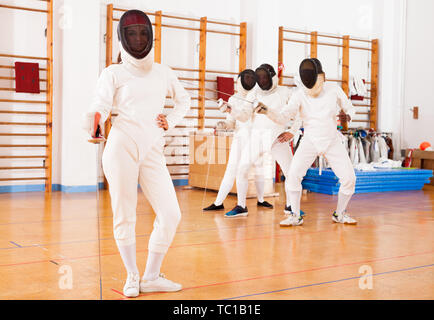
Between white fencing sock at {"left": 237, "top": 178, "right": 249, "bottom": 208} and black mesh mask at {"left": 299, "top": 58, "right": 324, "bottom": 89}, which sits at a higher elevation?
black mesh mask at {"left": 299, "top": 58, "right": 324, "bottom": 89}

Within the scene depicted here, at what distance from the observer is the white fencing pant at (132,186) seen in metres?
2.35

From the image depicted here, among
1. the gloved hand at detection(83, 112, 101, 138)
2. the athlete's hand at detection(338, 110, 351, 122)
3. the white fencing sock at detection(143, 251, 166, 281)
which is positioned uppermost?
the athlete's hand at detection(338, 110, 351, 122)

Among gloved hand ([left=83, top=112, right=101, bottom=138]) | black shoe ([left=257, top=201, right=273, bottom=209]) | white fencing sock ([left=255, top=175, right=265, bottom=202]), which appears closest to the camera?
gloved hand ([left=83, top=112, right=101, bottom=138])

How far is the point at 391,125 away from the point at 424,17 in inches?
72.9

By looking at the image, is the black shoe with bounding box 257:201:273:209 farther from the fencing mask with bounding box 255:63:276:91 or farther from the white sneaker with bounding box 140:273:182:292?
the white sneaker with bounding box 140:273:182:292

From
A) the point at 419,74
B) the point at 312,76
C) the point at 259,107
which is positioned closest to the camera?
the point at 259,107

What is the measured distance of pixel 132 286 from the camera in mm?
2414

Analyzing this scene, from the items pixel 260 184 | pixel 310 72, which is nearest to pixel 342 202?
pixel 260 184

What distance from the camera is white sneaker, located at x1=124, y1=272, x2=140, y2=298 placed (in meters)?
2.39

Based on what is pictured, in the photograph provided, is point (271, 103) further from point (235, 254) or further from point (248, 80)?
point (235, 254)

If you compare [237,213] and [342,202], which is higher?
[342,202]

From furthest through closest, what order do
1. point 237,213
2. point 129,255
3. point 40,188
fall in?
point 40,188, point 237,213, point 129,255

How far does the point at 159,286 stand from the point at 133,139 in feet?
2.33

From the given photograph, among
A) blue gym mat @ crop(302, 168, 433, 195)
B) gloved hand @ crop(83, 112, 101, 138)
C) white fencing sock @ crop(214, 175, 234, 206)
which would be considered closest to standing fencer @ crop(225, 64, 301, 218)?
white fencing sock @ crop(214, 175, 234, 206)
